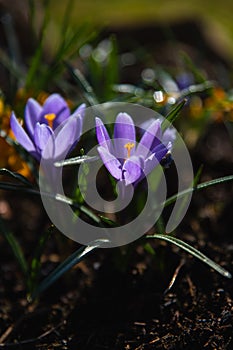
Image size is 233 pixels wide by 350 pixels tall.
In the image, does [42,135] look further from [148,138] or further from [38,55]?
[38,55]

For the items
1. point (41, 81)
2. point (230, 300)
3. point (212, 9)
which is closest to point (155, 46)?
point (212, 9)

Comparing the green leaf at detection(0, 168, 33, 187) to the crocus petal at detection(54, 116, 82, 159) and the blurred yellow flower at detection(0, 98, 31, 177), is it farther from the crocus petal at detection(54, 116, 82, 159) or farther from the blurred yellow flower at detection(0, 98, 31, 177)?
the blurred yellow flower at detection(0, 98, 31, 177)

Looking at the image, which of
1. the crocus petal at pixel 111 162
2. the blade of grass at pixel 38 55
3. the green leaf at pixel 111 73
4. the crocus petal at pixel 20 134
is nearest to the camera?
the crocus petal at pixel 111 162

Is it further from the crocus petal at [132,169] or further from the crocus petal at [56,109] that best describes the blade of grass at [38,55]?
the crocus petal at [132,169]

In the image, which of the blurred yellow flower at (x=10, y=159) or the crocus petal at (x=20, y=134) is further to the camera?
the blurred yellow flower at (x=10, y=159)

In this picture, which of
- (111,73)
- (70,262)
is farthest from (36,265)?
(111,73)

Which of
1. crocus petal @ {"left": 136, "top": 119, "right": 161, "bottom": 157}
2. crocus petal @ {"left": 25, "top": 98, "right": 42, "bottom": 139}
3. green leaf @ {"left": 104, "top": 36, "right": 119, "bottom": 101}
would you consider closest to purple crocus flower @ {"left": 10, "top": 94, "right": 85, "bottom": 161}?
crocus petal @ {"left": 25, "top": 98, "right": 42, "bottom": 139}

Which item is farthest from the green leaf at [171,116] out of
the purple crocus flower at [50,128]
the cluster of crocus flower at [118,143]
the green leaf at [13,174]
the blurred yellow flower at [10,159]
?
the blurred yellow flower at [10,159]

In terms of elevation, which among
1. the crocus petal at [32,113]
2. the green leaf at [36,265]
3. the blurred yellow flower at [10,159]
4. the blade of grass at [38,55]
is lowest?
the green leaf at [36,265]
